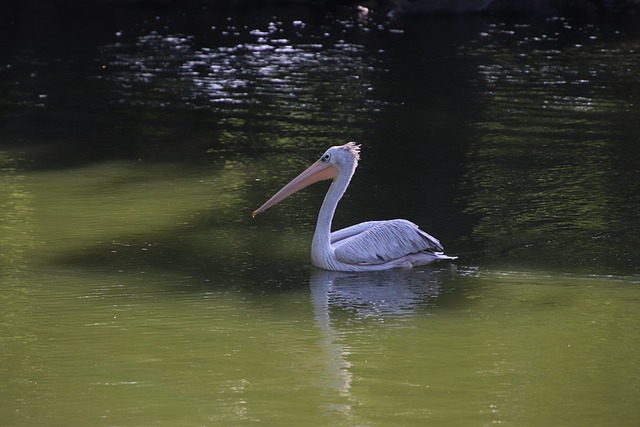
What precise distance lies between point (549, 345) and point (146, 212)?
10.7 feet

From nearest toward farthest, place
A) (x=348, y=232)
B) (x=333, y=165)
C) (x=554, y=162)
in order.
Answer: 1. (x=348, y=232)
2. (x=333, y=165)
3. (x=554, y=162)

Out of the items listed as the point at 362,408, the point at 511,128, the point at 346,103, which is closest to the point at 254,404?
the point at 362,408

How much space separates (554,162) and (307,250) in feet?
9.64

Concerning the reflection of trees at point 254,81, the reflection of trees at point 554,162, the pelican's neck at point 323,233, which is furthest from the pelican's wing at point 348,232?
the reflection of trees at point 254,81

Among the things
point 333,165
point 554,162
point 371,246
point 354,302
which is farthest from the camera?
point 554,162

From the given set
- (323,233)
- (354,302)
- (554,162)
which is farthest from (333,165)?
(554,162)

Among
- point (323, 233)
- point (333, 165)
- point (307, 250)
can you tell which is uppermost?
point (333, 165)

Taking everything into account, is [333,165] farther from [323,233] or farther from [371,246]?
[371,246]

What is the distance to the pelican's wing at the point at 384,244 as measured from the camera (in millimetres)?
6406

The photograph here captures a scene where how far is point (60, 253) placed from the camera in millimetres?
6652

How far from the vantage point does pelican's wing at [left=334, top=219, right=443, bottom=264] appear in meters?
6.41

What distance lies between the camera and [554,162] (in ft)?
29.6

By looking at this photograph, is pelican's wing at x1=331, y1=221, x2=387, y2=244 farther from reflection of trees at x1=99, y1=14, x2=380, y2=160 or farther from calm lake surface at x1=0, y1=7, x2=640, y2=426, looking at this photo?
reflection of trees at x1=99, y1=14, x2=380, y2=160

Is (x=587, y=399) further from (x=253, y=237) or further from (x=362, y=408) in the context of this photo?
(x=253, y=237)
